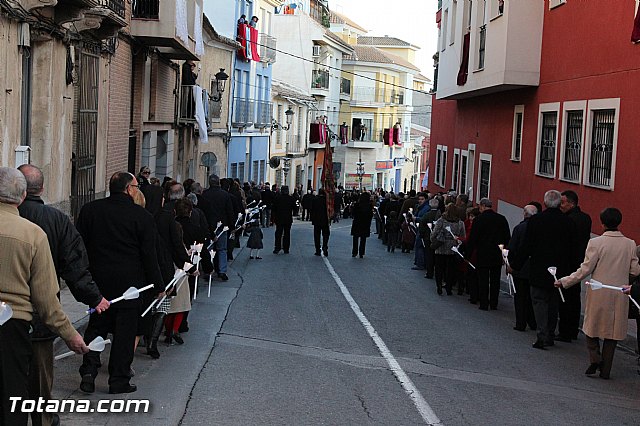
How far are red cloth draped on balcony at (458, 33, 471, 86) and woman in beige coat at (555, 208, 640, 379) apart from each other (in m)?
17.2

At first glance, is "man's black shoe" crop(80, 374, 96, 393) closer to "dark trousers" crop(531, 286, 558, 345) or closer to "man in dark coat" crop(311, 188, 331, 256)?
"dark trousers" crop(531, 286, 558, 345)

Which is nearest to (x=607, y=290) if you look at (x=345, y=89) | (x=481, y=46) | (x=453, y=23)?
(x=481, y=46)

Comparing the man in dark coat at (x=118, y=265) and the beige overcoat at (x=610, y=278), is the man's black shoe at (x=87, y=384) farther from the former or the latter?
the beige overcoat at (x=610, y=278)

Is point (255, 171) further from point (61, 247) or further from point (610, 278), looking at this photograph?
point (61, 247)

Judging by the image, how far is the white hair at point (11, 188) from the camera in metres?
6.02

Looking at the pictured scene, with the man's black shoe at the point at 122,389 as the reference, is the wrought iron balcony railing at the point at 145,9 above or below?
above

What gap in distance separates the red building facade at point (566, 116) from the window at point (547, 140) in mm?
23

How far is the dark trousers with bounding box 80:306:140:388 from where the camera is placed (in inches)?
336

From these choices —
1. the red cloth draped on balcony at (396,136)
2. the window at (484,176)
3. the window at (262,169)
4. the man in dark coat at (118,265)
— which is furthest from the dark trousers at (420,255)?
the red cloth draped on balcony at (396,136)

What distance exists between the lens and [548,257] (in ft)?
39.9

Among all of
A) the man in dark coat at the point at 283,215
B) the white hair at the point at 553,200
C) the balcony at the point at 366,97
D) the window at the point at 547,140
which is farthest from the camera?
the balcony at the point at 366,97

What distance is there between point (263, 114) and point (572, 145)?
1215 inches

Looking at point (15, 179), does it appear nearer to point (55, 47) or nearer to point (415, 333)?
point (415, 333)

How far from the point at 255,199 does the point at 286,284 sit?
13.3 m
